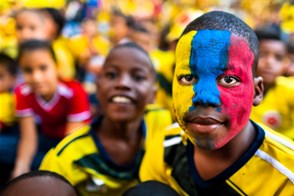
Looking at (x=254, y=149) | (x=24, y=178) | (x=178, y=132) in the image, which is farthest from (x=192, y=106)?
(x=24, y=178)

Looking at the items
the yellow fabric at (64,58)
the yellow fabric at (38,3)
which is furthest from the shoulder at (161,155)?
the yellow fabric at (38,3)

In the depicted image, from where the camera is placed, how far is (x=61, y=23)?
3.18 m

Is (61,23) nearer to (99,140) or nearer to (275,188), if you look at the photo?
(99,140)

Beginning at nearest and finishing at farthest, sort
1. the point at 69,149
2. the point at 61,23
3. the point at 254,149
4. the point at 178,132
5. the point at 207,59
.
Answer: the point at 207,59 → the point at 254,149 → the point at 178,132 → the point at 69,149 → the point at 61,23

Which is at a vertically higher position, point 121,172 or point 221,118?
point 221,118

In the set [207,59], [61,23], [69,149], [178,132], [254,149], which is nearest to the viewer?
[207,59]

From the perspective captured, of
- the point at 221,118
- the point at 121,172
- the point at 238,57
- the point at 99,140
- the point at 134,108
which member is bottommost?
the point at 121,172

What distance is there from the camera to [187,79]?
100cm

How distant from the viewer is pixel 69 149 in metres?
1.47

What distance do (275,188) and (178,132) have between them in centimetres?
36

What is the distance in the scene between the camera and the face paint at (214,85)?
0.96 m

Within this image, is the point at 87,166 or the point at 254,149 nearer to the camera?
the point at 254,149

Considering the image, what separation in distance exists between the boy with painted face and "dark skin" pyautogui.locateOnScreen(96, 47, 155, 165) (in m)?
0.43

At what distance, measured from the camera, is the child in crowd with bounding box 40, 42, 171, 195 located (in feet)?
4.86
